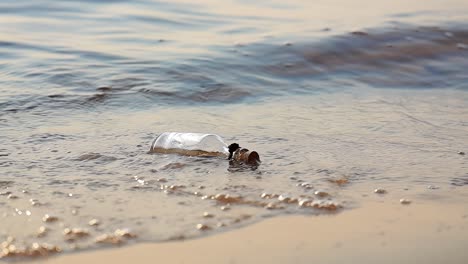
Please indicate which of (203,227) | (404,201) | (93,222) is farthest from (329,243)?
(93,222)

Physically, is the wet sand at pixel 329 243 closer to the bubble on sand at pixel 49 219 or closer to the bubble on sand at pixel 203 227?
the bubble on sand at pixel 203 227

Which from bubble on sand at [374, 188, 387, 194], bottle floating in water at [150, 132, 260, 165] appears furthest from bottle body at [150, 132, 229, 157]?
bubble on sand at [374, 188, 387, 194]

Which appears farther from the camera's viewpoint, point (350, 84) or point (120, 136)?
point (350, 84)

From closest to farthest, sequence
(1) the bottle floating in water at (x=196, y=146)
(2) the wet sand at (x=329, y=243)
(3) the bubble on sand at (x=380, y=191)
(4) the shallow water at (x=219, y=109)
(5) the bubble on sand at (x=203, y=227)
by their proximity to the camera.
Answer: (2) the wet sand at (x=329, y=243)
(5) the bubble on sand at (x=203, y=227)
(4) the shallow water at (x=219, y=109)
(3) the bubble on sand at (x=380, y=191)
(1) the bottle floating in water at (x=196, y=146)

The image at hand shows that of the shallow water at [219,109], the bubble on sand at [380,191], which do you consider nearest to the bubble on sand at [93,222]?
the shallow water at [219,109]

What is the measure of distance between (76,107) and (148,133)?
69 cm

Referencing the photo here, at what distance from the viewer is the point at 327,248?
2580 mm

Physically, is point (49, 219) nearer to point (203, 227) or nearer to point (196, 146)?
point (203, 227)

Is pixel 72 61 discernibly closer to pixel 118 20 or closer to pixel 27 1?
pixel 118 20

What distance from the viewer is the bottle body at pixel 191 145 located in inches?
143

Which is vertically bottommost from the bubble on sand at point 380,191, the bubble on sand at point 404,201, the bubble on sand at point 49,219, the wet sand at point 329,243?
the wet sand at point 329,243

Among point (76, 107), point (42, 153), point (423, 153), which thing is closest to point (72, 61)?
point (76, 107)

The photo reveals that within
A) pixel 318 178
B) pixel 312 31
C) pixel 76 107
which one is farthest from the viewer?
pixel 312 31

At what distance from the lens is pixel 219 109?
4.64 m
